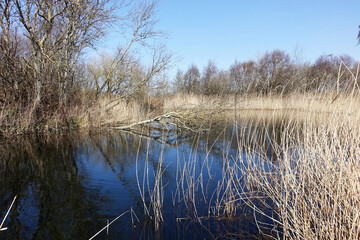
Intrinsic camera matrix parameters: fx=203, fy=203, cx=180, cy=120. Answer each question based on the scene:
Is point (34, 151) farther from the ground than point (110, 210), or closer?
farther from the ground

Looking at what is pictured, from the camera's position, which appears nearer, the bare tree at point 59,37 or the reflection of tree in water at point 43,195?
the reflection of tree in water at point 43,195

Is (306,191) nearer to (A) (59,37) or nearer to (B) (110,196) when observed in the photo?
(B) (110,196)

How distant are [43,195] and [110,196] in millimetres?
982

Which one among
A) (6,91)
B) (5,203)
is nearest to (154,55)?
(6,91)

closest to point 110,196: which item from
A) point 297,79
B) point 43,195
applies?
point 43,195

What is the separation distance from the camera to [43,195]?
10.00ft

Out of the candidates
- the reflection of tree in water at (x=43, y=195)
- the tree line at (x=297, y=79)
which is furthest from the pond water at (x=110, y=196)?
the tree line at (x=297, y=79)

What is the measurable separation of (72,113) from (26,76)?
194 cm

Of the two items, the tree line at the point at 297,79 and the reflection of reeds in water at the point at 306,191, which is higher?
the tree line at the point at 297,79

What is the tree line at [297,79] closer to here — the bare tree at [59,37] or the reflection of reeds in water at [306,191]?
the reflection of reeds in water at [306,191]

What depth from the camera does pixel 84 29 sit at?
924 cm

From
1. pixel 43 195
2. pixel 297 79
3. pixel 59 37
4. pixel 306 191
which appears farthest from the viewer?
pixel 59 37

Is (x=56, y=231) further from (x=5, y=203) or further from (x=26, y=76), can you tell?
(x=26, y=76)

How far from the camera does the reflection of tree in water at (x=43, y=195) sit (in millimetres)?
2316
